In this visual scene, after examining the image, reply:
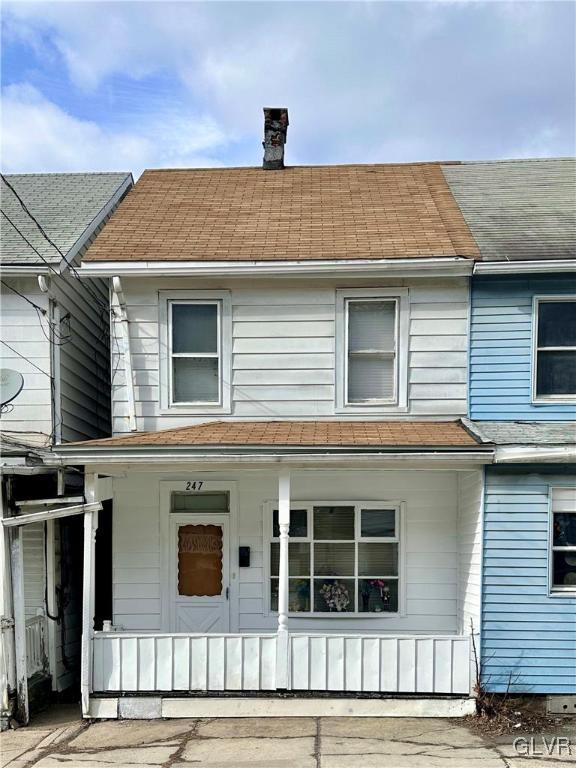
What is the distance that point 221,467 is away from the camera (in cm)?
843

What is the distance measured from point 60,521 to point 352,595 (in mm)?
4183

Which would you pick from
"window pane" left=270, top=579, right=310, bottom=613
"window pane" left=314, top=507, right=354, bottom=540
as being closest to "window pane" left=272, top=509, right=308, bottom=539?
"window pane" left=314, top=507, right=354, bottom=540

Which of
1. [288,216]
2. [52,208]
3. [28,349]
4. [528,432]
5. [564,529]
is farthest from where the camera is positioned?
[52,208]

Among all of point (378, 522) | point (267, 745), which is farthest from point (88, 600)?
point (378, 522)

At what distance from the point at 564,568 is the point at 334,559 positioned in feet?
9.55

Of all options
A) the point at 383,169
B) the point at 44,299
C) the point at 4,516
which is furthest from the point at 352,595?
the point at 383,169

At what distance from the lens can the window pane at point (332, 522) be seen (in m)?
9.71

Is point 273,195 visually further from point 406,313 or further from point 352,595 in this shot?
point 352,595

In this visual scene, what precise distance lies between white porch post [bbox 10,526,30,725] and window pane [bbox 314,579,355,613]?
3686mm

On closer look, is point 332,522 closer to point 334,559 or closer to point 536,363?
point 334,559

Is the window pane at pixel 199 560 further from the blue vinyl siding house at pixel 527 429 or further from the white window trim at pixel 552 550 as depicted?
the white window trim at pixel 552 550

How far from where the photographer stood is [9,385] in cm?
911

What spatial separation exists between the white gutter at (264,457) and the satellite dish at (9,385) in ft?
4.55

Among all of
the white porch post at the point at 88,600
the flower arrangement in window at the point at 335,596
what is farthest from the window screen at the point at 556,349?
the white porch post at the point at 88,600
